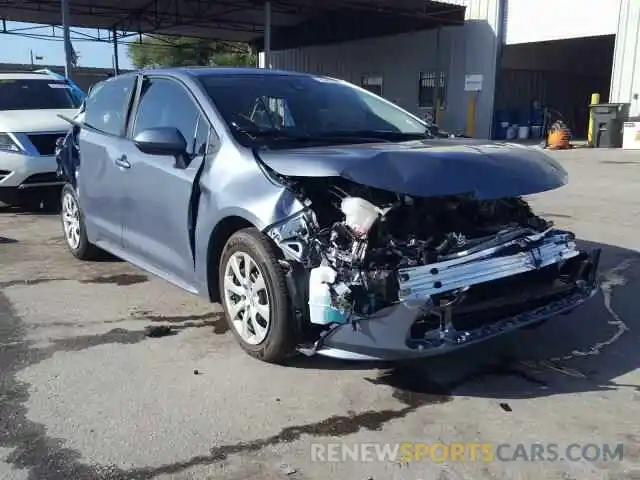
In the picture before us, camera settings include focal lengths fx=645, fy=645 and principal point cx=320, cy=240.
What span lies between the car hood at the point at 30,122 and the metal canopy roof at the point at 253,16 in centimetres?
1467

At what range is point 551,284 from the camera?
3916 millimetres

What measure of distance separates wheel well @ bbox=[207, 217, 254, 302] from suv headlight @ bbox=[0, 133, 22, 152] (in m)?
5.60

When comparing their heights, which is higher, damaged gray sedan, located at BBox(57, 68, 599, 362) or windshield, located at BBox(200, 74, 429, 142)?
windshield, located at BBox(200, 74, 429, 142)

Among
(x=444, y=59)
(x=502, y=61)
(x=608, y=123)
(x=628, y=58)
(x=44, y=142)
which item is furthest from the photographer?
(x=444, y=59)

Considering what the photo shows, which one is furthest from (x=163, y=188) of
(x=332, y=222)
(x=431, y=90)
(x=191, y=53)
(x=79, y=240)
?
(x=191, y=53)

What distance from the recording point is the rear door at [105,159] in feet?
16.9

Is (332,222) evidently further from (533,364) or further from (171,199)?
(533,364)

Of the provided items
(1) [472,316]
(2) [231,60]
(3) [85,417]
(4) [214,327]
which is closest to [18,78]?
(4) [214,327]

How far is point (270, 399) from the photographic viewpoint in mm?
3418

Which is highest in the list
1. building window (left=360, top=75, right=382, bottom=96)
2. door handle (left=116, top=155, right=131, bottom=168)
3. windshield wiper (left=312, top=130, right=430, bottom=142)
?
building window (left=360, top=75, right=382, bottom=96)

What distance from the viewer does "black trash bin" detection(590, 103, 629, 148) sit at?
19.4m

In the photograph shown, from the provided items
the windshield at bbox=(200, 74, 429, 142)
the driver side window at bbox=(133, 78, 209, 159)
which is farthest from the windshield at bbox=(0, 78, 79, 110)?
the windshield at bbox=(200, 74, 429, 142)

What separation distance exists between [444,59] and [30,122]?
19.0m

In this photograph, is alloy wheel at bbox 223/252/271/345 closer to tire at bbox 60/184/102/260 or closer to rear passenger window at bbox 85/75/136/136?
rear passenger window at bbox 85/75/136/136
